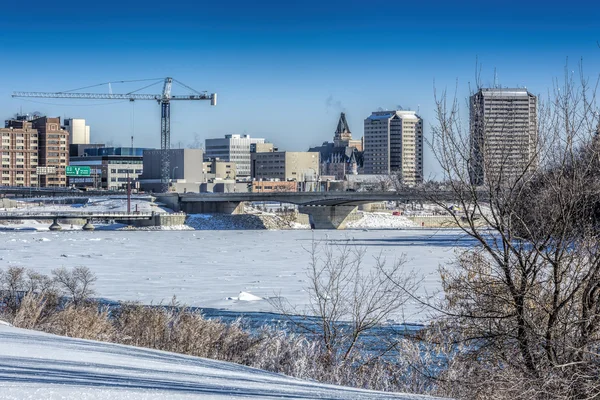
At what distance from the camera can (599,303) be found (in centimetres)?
1349

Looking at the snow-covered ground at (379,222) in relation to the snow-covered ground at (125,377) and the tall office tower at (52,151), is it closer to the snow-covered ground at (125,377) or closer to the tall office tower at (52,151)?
the snow-covered ground at (125,377)

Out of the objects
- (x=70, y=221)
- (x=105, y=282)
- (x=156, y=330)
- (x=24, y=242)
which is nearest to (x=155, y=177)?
(x=70, y=221)

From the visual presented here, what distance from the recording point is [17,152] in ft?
638

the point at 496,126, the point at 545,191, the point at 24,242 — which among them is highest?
the point at 496,126

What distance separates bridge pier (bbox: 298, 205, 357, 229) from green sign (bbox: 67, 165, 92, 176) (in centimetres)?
8899

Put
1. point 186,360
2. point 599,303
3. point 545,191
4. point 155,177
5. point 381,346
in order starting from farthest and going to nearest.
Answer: point 155,177 → point 381,346 → point 186,360 → point 545,191 → point 599,303

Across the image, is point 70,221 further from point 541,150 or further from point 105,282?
point 541,150

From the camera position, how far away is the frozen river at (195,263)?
31.7 meters

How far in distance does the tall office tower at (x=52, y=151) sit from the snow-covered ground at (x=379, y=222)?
101 metres

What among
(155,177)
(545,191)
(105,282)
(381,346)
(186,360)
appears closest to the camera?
(545,191)

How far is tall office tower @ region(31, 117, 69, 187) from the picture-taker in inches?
7653

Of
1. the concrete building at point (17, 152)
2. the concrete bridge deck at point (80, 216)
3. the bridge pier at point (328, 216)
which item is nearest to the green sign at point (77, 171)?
the concrete building at point (17, 152)

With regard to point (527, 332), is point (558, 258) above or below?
above

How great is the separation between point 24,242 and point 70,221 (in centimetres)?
3666
